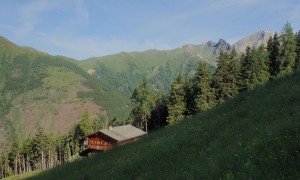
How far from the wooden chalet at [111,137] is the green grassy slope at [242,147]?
192 ft

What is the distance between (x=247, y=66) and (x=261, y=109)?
2447 inches

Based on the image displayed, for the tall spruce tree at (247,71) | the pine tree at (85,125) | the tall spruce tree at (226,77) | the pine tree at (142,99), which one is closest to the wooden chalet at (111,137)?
the pine tree at (142,99)

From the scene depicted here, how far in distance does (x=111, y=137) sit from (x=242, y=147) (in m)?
76.3

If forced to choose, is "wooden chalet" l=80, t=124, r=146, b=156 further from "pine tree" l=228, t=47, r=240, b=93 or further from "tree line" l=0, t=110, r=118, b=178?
"tree line" l=0, t=110, r=118, b=178

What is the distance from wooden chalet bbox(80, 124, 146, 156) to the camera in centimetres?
9247

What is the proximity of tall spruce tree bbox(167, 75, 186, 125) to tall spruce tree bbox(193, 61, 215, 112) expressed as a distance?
4.04m

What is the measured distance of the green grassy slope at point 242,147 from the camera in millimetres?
14234

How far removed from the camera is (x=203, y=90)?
84875mm

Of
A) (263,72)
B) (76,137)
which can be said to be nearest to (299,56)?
(263,72)

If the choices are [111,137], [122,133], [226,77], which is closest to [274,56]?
[226,77]

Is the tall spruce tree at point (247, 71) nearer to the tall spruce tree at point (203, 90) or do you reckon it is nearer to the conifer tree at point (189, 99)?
the tall spruce tree at point (203, 90)

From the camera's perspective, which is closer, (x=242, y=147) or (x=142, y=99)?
(x=242, y=147)

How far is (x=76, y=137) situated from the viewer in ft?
445

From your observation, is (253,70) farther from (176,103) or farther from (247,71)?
(176,103)
